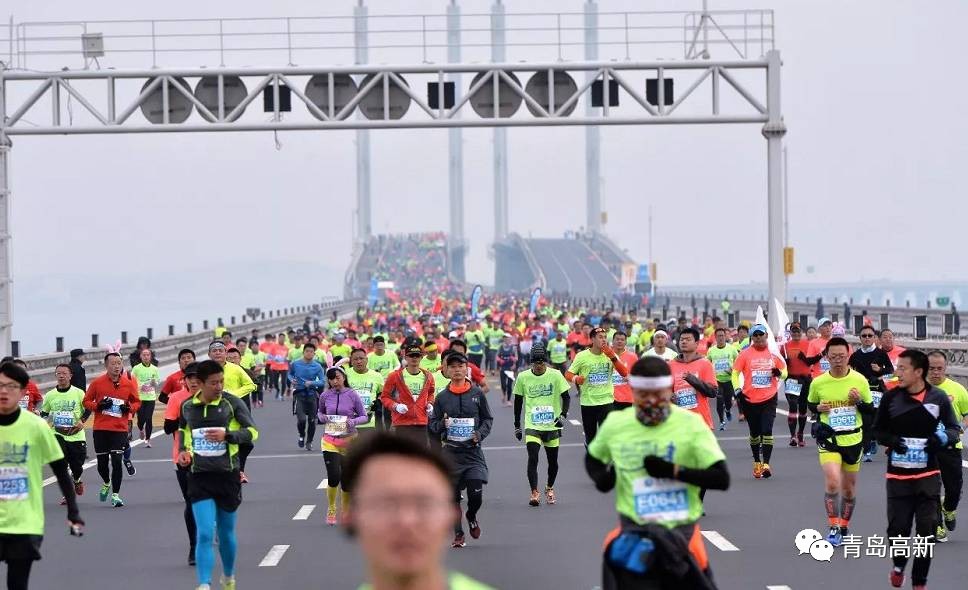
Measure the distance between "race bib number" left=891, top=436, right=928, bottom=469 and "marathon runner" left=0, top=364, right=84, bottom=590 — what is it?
17.0 ft

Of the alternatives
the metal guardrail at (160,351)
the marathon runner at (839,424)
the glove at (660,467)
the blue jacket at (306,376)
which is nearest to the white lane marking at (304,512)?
the marathon runner at (839,424)

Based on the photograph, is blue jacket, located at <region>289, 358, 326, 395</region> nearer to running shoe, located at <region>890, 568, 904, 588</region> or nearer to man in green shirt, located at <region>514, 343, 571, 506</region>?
man in green shirt, located at <region>514, 343, 571, 506</region>

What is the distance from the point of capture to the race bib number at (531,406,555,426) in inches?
664

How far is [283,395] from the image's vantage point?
127 feet

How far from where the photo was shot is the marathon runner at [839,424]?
12977 millimetres

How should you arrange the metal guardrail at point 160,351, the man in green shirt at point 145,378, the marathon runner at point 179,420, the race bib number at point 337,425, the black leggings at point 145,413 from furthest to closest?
the metal guardrail at point 160,351
the black leggings at point 145,413
the man in green shirt at point 145,378
the race bib number at point 337,425
the marathon runner at point 179,420

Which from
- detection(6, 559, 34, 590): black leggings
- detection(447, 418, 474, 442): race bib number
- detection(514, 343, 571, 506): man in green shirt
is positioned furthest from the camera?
detection(514, 343, 571, 506): man in green shirt

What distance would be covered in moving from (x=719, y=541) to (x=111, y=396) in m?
6.56

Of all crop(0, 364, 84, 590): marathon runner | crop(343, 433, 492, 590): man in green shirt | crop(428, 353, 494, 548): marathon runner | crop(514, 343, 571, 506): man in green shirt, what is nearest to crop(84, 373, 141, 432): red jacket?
crop(514, 343, 571, 506): man in green shirt

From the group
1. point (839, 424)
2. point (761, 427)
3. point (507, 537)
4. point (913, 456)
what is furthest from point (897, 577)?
point (761, 427)

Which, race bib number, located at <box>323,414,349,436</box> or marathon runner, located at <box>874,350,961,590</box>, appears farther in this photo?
race bib number, located at <box>323,414,349,436</box>

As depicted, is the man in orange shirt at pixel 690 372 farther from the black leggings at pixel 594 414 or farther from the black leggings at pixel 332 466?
the black leggings at pixel 332 466

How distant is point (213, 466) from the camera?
11.2m

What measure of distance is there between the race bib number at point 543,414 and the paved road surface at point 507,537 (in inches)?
33.8
